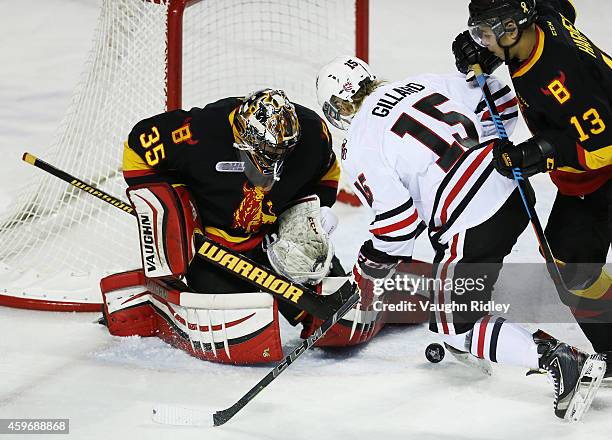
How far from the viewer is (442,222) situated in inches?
102

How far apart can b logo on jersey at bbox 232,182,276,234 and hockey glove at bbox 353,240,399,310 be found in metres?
0.41

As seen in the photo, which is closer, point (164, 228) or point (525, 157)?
point (525, 157)

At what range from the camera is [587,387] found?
248cm

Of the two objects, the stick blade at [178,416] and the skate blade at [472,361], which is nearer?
the stick blade at [178,416]

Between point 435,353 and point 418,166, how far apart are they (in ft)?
2.15

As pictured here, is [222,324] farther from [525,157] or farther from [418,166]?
[525,157]

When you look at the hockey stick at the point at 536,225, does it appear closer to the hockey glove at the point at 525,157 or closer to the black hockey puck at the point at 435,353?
the hockey glove at the point at 525,157

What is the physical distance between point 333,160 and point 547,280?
36.1 inches

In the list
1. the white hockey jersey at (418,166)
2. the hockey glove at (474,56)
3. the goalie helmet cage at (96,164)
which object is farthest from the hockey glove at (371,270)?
the goalie helmet cage at (96,164)

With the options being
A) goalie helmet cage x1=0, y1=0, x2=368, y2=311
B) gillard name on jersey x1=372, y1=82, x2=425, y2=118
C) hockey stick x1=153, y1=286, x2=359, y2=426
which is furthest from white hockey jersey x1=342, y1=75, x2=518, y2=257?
goalie helmet cage x1=0, y1=0, x2=368, y2=311

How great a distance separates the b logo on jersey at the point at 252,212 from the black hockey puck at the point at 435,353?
0.63m

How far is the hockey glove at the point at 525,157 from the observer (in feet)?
7.86

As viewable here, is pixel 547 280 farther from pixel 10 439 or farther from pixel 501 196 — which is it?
pixel 10 439

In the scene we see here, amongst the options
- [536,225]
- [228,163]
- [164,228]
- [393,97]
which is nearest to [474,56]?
[393,97]
